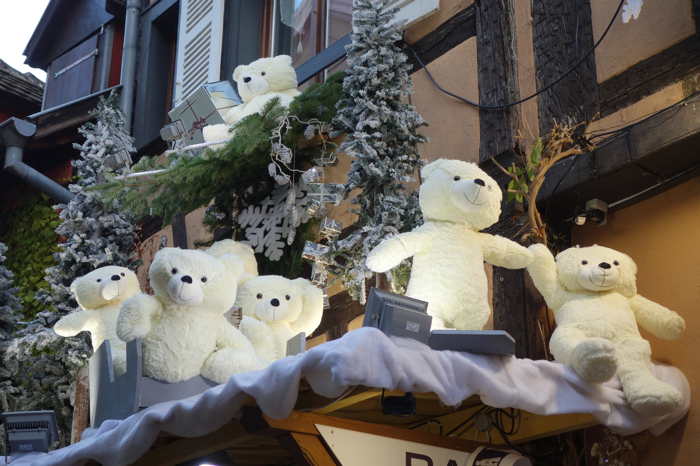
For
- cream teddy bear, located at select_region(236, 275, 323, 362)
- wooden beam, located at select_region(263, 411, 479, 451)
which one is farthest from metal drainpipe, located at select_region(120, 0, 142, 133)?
wooden beam, located at select_region(263, 411, 479, 451)

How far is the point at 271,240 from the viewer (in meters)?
5.80

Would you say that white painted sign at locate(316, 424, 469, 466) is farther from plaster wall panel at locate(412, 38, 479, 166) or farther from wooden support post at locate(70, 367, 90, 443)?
wooden support post at locate(70, 367, 90, 443)

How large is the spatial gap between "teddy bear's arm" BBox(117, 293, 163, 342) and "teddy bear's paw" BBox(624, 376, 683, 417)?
208 centimetres

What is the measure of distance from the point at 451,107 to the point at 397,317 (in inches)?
96.3

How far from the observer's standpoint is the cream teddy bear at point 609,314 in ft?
12.1

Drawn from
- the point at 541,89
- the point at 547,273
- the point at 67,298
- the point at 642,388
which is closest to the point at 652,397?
the point at 642,388

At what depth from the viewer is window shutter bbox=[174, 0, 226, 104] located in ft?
26.4

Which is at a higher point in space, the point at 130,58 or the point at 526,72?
the point at 130,58

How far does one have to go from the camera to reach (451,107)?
5.49 metres

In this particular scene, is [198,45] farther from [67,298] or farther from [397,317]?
Answer: [397,317]

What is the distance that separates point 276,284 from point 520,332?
51.3 inches

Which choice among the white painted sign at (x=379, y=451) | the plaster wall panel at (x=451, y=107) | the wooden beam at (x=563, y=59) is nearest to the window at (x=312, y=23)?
the plaster wall panel at (x=451, y=107)

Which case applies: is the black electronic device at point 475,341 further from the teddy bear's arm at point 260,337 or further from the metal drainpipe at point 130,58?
the metal drainpipe at point 130,58

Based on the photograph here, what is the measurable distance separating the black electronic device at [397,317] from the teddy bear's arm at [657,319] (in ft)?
3.91
